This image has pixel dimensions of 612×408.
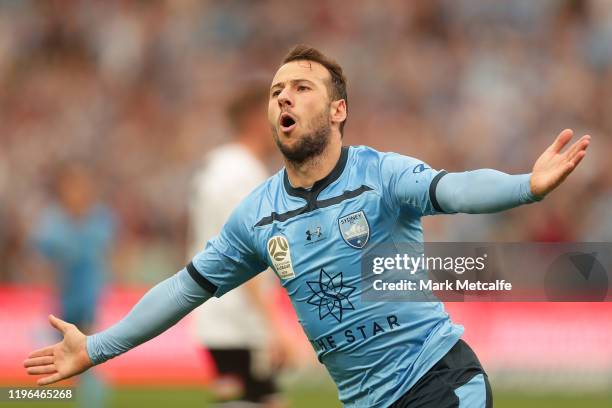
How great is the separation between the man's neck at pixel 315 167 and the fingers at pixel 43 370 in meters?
1.45

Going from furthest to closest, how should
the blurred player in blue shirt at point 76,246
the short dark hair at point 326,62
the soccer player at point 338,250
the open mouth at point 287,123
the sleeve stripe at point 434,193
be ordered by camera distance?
1. the blurred player in blue shirt at point 76,246
2. the short dark hair at point 326,62
3. the open mouth at point 287,123
4. the soccer player at point 338,250
5. the sleeve stripe at point 434,193

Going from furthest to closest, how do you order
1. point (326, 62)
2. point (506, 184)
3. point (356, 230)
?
point (326, 62) → point (356, 230) → point (506, 184)

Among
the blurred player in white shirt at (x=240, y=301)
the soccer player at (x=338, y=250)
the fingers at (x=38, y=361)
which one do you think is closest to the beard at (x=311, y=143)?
the soccer player at (x=338, y=250)

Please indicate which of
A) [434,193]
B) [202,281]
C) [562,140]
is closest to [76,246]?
[202,281]

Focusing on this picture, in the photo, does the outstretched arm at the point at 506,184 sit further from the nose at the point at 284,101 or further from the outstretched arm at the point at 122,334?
the outstretched arm at the point at 122,334

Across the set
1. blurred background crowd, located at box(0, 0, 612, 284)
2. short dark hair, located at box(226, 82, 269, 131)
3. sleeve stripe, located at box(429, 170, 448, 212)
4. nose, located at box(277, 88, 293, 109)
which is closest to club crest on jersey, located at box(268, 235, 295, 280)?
nose, located at box(277, 88, 293, 109)

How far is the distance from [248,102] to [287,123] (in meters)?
2.96

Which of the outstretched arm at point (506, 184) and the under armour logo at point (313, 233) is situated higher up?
the under armour logo at point (313, 233)

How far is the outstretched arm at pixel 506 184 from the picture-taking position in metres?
4.40

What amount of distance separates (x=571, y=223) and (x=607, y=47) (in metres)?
3.52

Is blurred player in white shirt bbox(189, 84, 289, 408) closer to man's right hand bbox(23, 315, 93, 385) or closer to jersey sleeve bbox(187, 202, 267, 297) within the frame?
jersey sleeve bbox(187, 202, 267, 297)

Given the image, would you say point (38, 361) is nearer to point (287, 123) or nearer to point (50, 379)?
point (50, 379)

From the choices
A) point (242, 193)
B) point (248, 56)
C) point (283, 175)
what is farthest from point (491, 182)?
point (248, 56)

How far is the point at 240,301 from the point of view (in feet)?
26.7
